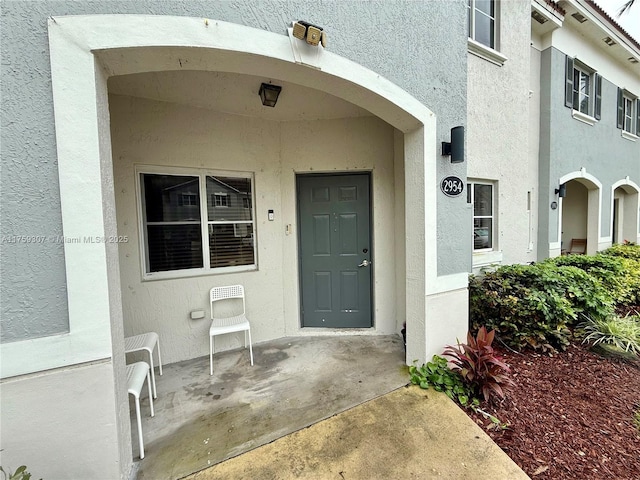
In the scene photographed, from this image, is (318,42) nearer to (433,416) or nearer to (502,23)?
(433,416)

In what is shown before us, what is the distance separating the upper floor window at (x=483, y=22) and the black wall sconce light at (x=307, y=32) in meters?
3.64

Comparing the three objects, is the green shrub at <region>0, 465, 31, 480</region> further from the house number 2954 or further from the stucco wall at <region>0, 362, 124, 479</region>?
the house number 2954

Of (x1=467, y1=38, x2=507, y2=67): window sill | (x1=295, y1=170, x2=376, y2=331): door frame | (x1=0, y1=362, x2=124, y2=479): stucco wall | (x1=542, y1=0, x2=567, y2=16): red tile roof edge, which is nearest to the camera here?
(x1=0, y1=362, x2=124, y2=479): stucco wall

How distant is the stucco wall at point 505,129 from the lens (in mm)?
4098

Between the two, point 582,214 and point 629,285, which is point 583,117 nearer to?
point 582,214

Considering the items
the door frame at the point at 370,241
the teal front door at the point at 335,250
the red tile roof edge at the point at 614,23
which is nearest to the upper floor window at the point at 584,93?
the red tile roof edge at the point at 614,23

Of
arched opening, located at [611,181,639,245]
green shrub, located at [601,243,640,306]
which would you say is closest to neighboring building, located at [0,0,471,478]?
green shrub, located at [601,243,640,306]

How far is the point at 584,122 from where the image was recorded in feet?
19.4

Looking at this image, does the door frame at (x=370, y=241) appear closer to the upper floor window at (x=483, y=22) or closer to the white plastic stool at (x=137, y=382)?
the white plastic stool at (x=137, y=382)

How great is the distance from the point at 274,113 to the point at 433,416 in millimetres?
3689

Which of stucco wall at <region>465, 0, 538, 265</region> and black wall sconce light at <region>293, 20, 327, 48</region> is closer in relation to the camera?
black wall sconce light at <region>293, 20, 327, 48</region>

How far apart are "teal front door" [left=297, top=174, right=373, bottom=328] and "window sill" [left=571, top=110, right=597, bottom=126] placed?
565cm

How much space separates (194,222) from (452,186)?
3.03 m

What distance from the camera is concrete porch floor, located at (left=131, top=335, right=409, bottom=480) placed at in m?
1.91
